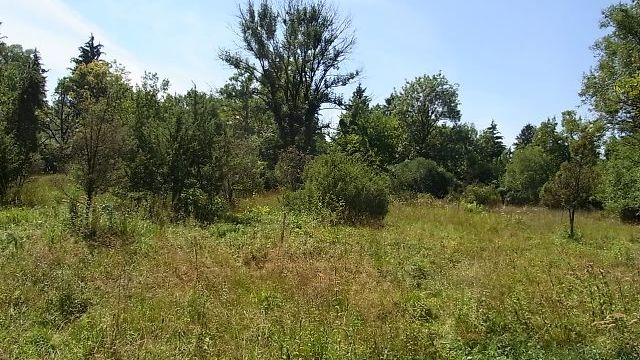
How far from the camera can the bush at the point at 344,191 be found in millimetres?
16625

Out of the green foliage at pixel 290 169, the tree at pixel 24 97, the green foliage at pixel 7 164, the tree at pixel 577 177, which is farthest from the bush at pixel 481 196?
the tree at pixel 24 97

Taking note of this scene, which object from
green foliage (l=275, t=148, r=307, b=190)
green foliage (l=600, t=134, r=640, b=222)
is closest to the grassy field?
green foliage (l=275, t=148, r=307, b=190)

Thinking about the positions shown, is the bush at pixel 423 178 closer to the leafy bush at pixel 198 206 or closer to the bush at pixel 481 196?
the bush at pixel 481 196

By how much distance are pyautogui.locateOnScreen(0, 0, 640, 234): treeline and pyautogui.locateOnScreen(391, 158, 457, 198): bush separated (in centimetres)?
14

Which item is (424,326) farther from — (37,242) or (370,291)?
(37,242)

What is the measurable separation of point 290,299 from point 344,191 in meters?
9.91

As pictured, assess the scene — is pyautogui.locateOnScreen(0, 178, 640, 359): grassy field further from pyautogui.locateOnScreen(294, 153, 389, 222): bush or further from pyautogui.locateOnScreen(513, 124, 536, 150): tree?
pyautogui.locateOnScreen(513, 124, 536, 150): tree

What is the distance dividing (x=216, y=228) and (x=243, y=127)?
34.2 m

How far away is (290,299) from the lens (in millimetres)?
7023

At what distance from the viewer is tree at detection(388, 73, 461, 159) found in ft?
183

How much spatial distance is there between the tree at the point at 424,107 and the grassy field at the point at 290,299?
→ 45.4 meters

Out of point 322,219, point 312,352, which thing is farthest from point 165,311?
point 322,219

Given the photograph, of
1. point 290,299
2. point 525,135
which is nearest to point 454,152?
point 525,135

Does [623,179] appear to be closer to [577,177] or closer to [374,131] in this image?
[577,177]
